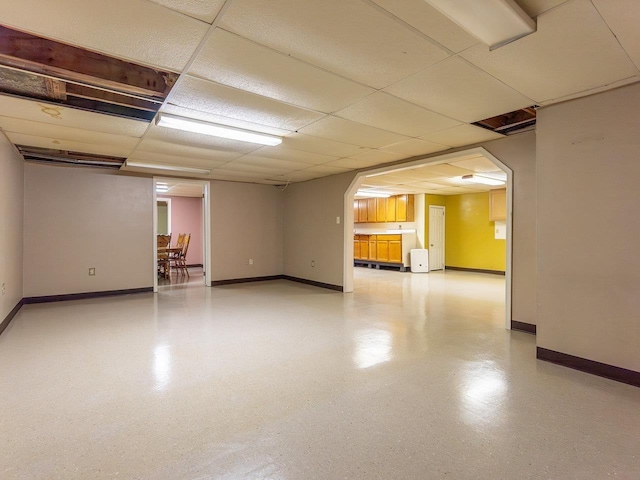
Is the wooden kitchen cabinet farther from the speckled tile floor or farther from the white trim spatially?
the speckled tile floor

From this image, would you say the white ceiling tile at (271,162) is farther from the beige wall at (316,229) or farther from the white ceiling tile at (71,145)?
the white ceiling tile at (71,145)

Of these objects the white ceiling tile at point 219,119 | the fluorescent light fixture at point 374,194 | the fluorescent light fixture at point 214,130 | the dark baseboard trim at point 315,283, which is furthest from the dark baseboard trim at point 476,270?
the white ceiling tile at point 219,119

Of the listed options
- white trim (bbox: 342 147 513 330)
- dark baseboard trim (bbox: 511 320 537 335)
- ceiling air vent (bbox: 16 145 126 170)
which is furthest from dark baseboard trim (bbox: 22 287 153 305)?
dark baseboard trim (bbox: 511 320 537 335)

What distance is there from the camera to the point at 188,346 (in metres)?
3.27

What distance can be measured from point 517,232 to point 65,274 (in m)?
6.78

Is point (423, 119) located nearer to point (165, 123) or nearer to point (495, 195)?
point (165, 123)

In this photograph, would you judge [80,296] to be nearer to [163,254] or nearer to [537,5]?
[163,254]

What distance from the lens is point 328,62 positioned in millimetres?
2156

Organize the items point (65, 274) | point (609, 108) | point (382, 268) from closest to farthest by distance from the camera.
A: point (609, 108)
point (65, 274)
point (382, 268)

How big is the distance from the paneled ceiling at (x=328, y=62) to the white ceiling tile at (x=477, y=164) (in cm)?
108

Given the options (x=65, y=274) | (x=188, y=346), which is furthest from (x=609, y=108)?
(x=65, y=274)

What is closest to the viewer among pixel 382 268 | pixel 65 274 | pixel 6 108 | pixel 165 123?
pixel 6 108

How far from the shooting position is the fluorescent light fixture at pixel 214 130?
3178mm

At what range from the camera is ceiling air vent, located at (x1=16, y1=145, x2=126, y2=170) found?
4676 millimetres
